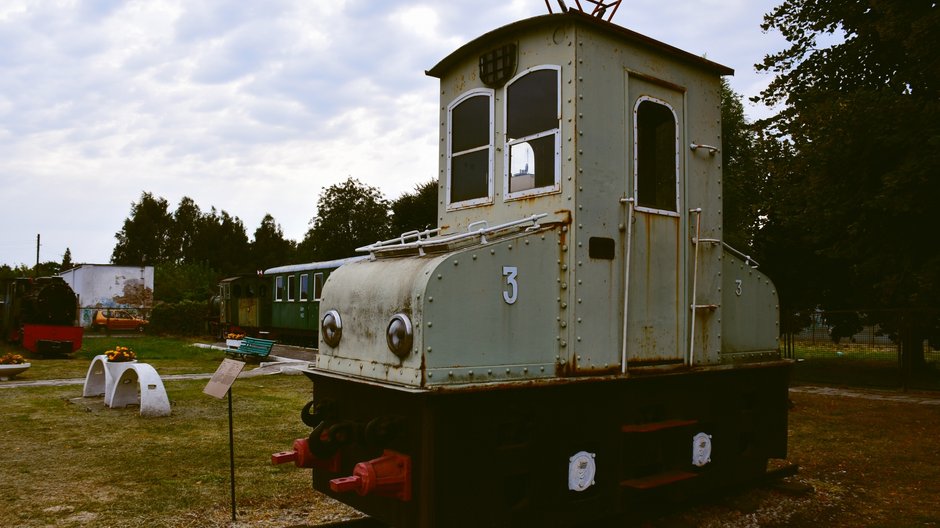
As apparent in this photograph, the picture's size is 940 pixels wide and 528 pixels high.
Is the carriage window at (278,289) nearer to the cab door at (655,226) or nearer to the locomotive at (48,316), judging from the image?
the locomotive at (48,316)

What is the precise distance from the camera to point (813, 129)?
14.5 m

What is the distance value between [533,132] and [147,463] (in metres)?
5.93

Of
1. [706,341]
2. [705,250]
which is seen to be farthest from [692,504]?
[705,250]

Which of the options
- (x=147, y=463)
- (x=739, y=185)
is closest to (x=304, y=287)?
(x=739, y=185)

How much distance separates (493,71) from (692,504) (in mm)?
4195

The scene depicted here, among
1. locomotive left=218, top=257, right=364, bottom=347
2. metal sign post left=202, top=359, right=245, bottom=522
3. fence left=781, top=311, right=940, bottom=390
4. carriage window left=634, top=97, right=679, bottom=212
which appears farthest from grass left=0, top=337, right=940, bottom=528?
locomotive left=218, top=257, right=364, bottom=347

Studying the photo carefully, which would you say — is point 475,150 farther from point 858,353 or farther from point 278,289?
point 278,289

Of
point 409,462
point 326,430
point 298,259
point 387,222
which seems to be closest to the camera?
point 409,462

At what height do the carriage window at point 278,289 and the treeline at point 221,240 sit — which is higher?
the treeline at point 221,240

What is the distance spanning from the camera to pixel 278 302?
97.3ft

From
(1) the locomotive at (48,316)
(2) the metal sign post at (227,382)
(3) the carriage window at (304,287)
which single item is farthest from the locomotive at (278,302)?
(2) the metal sign post at (227,382)

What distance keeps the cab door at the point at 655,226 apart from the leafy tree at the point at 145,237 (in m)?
72.7

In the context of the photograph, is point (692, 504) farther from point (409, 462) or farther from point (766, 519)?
point (409, 462)

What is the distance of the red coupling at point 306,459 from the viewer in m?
5.23
